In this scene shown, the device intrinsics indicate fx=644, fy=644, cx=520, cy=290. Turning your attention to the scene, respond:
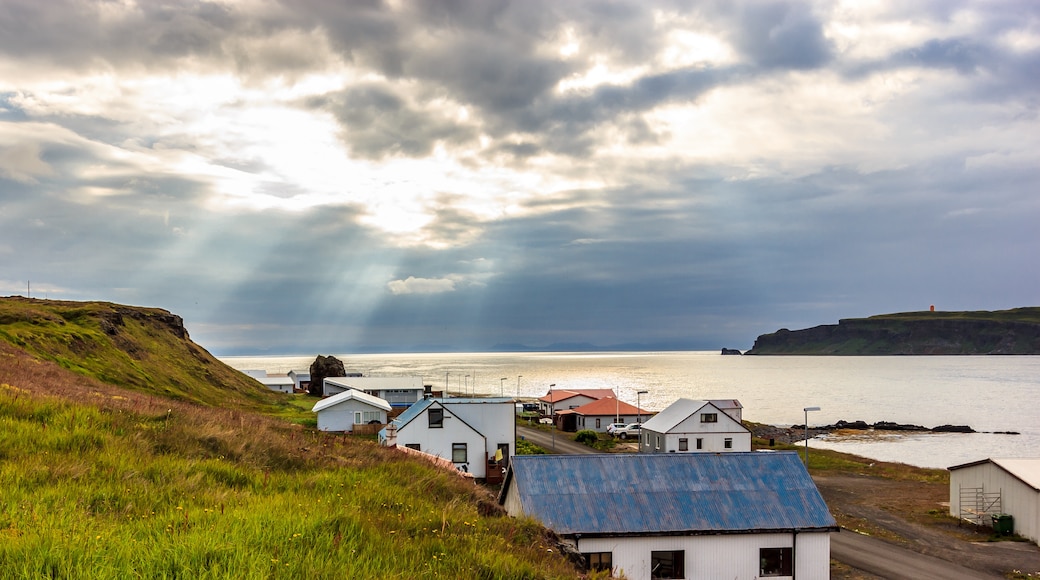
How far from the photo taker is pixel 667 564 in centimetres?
2588

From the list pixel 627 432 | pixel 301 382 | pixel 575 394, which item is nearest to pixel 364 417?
pixel 627 432

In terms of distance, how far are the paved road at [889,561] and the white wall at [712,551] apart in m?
7.56

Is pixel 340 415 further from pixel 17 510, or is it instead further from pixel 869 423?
pixel 869 423

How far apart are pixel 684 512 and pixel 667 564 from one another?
215 cm

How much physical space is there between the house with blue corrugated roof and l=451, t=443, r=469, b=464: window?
70.8 feet

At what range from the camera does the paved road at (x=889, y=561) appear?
103 feet

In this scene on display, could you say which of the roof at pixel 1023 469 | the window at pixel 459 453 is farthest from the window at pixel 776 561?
the window at pixel 459 453

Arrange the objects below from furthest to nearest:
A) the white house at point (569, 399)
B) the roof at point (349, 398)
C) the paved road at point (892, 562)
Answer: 1. the white house at point (569, 399)
2. the roof at point (349, 398)
3. the paved road at point (892, 562)

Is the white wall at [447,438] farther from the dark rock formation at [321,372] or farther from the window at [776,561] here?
the dark rock formation at [321,372]

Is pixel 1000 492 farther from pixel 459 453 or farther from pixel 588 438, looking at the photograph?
pixel 588 438

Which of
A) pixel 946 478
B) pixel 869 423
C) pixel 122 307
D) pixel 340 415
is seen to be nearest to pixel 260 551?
pixel 340 415

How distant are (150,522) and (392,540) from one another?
2.55 metres

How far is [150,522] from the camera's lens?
22.5ft

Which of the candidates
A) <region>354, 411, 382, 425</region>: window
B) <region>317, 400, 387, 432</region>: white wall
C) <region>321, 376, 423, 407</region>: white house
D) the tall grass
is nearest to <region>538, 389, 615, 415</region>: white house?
<region>321, 376, 423, 407</region>: white house
